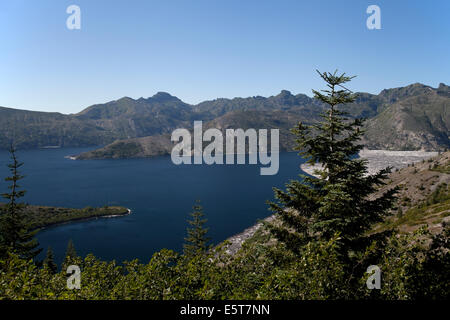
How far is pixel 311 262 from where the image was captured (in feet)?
33.3

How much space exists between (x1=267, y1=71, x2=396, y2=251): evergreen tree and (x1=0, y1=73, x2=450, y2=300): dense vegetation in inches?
2.4

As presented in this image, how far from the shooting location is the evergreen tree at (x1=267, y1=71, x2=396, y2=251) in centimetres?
1590

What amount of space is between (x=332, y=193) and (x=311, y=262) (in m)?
6.32

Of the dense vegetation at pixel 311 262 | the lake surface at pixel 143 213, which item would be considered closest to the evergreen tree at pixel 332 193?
the dense vegetation at pixel 311 262

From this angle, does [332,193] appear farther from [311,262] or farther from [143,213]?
[143,213]

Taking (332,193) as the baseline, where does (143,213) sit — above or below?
below

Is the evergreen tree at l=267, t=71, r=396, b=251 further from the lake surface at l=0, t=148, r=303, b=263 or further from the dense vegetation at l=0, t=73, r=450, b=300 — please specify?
the lake surface at l=0, t=148, r=303, b=263

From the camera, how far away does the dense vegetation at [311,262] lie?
1032 cm

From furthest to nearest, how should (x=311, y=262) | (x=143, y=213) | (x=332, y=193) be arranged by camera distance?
(x=143, y=213) → (x=332, y=193) → (x=311, y=262)

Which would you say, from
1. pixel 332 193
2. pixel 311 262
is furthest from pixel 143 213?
pixel 311 262
